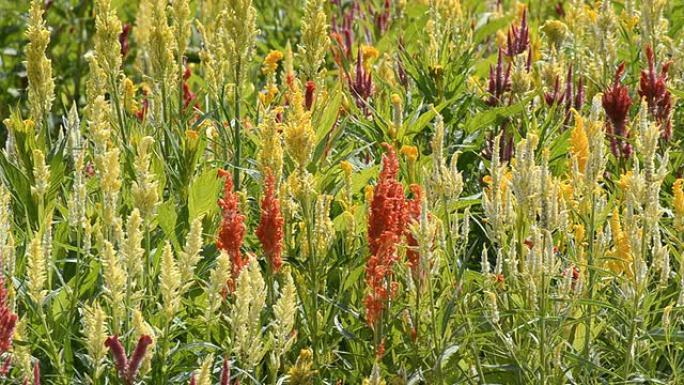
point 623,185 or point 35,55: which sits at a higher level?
point 35,55

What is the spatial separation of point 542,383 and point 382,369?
0.41 meters

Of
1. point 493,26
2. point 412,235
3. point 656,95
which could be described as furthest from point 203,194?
point 493,26

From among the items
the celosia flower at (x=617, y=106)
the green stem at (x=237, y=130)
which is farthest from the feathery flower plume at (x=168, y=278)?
the celosia flower at (x=617, y=106)

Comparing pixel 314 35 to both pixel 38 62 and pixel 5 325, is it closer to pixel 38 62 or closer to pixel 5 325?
pixel 38 62

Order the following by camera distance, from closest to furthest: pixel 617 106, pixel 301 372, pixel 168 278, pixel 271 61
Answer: pixel 168 278 < pixel 301 372 < pixel 617 106 < pixel 271 61

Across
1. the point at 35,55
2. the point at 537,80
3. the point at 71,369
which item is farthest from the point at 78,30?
the point at 71,369

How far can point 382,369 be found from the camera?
261cm

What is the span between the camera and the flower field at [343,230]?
2.31 metres

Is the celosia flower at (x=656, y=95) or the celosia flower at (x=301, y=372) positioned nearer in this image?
the celosia flower at (x=301, y=372)

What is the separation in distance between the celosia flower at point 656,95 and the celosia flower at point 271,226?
1258 mm

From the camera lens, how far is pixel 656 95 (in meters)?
3.25

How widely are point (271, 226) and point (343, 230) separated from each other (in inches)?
27.6

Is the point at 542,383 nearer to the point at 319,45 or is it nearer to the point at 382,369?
the point at 382,369

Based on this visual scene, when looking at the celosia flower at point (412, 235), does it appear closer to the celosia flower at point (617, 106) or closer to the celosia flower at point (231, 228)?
the celosia flower at point (231, 228)
